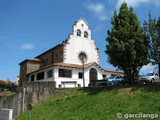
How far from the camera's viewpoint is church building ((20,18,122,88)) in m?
42.9

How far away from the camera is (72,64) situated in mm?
46594

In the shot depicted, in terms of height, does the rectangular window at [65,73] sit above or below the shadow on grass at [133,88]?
above

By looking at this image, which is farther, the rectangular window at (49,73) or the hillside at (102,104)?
the rectangular window at (49,73)

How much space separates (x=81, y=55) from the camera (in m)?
49.6

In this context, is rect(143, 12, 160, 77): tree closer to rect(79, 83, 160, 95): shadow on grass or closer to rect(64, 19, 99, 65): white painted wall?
rect(79, 83, 160, 95): shadow on grass

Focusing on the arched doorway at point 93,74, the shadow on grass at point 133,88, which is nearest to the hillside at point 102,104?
the shadow on grass at point 133,88

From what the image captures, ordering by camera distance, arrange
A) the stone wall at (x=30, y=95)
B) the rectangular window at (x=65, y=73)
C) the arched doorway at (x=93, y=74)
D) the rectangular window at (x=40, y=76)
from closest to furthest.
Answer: the stone wall at (x=30, y=95), the rectangular window at (x=65, y=73), the arched doorway at (x=93, y=74), the rectangular window at (x=40, y=76)

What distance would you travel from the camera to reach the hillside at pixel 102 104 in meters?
20.8

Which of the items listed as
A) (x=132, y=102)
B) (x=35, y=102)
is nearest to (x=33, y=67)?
(x=35, y=102)

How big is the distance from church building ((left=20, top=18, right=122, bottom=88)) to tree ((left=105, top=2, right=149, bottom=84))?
12088 millimetres

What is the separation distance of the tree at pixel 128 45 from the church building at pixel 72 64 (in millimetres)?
12088

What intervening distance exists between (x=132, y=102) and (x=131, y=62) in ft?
25.0

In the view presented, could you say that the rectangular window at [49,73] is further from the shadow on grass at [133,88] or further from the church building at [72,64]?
the shadow on grass at [133,88]

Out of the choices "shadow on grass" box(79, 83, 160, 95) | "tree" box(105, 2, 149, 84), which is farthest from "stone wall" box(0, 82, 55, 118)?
"tree" box(105, 2, 149, 84)
